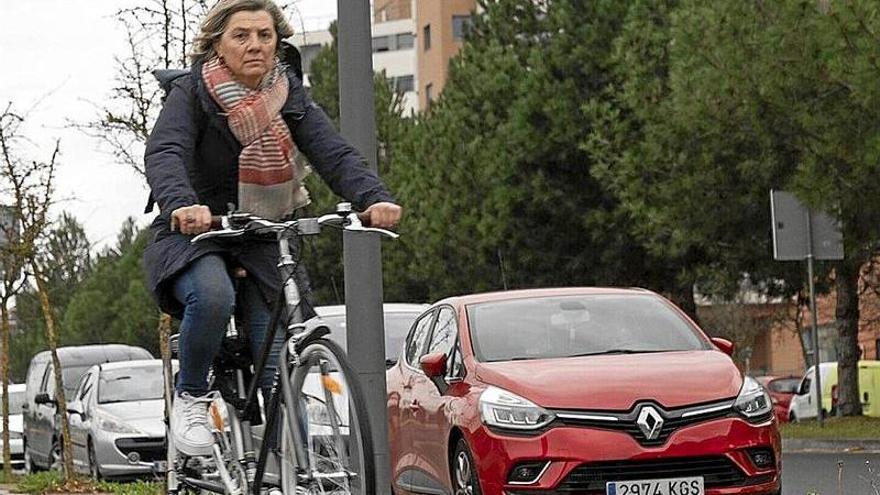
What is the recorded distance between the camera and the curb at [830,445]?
2283cm

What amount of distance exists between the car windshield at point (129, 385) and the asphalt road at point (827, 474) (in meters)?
7.39

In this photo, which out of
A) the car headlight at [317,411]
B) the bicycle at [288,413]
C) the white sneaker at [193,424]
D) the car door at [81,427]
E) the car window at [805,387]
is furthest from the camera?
the car window at [805,387]

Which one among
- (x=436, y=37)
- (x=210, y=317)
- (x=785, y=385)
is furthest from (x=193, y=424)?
(x=436, y=37)

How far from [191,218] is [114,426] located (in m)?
16.7

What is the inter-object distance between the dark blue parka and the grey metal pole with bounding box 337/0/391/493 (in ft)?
13.1

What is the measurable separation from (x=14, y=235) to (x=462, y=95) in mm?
21228

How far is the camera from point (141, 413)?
76.4 ft

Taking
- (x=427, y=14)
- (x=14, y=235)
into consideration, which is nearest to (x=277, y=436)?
(x=14, y=235)

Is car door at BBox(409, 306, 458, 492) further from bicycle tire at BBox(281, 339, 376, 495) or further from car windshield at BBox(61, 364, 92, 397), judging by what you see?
car windshield at BBox(61, 364, 92, 397)

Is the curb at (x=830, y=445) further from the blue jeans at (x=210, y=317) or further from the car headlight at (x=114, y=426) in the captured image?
the blue jeans at (x=210, y=317)

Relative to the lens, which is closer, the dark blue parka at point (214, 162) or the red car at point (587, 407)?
the dark blue parka at point (214, 162)

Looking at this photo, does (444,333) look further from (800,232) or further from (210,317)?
(800,232)


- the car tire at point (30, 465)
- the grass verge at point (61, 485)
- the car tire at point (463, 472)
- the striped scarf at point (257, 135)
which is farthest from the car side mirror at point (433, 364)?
the car tire at point (30, 465)

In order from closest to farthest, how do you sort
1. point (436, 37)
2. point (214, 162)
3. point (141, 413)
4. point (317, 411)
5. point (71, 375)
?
point (317, 411)
point (214, 162)
point (141, 413)
point (71, 375)
point (436, 37)
